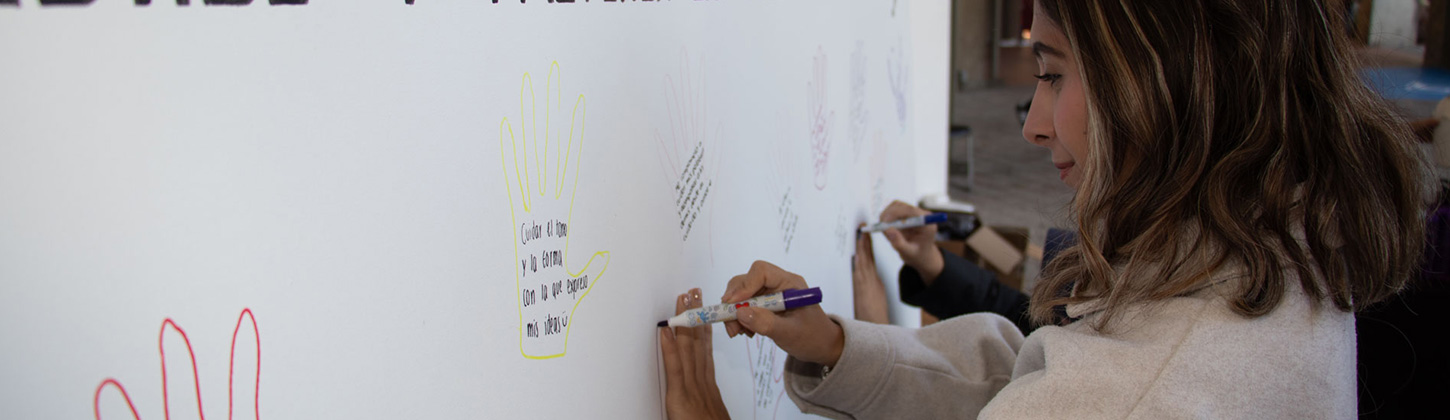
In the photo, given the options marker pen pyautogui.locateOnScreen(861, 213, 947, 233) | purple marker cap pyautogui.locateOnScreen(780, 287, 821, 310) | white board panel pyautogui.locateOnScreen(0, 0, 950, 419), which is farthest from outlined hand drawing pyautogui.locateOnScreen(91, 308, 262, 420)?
marker pen pyautogui.locateOnScreen(861, 213, 947, 233)

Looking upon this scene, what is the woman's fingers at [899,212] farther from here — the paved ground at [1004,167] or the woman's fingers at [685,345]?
the paved ground at [1004,167]

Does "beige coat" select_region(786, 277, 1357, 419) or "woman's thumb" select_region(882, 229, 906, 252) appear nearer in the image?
"beige coat" select_region(786, 277, 1357, 419)

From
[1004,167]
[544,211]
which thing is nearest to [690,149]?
[544,211]

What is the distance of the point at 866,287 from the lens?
1542 mm

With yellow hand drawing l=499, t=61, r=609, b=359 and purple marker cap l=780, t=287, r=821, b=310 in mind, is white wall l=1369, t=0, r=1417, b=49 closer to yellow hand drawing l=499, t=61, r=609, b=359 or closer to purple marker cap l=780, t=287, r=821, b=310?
purple marker cap l=780, t=287, r=821, b=310

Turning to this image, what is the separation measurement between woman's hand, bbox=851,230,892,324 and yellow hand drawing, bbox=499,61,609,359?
885mm

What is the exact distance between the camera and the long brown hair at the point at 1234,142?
0.70 meters

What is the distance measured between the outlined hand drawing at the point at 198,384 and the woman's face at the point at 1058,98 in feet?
1.95

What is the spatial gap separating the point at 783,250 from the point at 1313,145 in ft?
1.83

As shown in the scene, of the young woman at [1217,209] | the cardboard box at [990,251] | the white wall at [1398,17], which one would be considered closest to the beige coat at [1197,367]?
the young woman at [1217,209]

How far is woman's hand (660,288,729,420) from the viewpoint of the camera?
0.84m

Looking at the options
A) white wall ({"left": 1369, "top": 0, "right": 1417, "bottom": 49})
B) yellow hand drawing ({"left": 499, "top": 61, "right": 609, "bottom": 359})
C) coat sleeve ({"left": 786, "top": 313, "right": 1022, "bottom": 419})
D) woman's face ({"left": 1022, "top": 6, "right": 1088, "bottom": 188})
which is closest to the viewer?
yellow hand drawing ({"left": 499, "top": 61, "right": 609, "bottom": 359})

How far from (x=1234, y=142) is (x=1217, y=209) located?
→ 0.06 metres

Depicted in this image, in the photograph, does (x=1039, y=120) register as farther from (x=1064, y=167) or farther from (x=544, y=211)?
(x=544, y=211)
